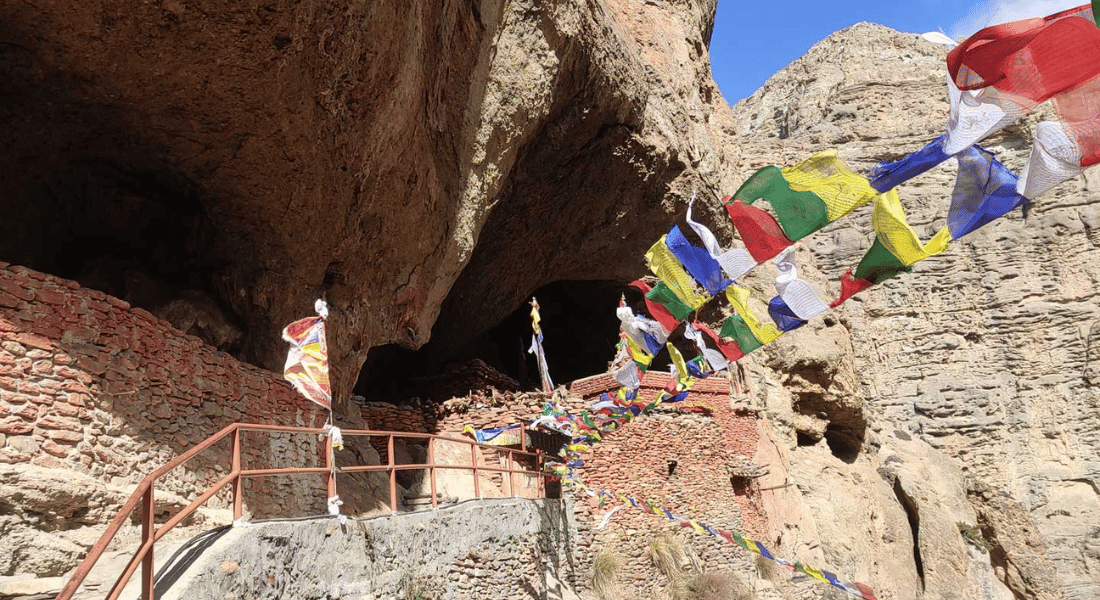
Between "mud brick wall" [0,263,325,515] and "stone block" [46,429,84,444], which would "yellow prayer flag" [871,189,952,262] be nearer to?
"mud brick wall" [0,263,325,515]

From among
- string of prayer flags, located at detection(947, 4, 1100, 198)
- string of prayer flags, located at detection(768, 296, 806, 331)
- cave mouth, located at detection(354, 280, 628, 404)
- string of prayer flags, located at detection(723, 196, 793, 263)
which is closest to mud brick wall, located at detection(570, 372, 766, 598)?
cave mouth, located at detection(354, 280, 628, 404)

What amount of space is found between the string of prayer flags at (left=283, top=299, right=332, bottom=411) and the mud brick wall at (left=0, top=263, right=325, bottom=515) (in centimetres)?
106

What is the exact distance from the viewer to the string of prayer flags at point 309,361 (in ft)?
24.3

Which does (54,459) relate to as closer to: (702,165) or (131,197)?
(131,197)

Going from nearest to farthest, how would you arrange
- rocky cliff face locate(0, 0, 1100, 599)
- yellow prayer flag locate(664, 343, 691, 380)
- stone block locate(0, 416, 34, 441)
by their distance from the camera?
stone block locate(0, 416, 34, 441) → rocky cliff face locate(0, 0, 1100, 599) → yellow prayer flag locate(664, 343, 691, 380)

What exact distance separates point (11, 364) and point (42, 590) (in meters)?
1.85

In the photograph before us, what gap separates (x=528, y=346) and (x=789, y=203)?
1393 cm

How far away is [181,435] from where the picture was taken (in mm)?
7484

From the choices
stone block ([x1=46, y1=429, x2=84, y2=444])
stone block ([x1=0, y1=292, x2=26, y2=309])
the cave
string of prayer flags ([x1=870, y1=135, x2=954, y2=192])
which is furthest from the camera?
the cave

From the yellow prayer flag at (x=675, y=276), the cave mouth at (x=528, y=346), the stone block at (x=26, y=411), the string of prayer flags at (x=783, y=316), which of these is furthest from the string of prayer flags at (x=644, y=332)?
the cave mouth at (x=528, y=346)

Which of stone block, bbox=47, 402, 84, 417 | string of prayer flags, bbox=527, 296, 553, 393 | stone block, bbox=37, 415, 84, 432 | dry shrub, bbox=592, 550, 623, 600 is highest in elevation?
string of prayer flags, bbox=527, 296, 553, 393

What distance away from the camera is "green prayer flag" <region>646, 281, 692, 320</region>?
8340mm

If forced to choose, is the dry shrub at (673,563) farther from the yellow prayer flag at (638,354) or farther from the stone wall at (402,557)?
the yellow prayer flag at (638,354)

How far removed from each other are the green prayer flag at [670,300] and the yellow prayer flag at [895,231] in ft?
7.80
